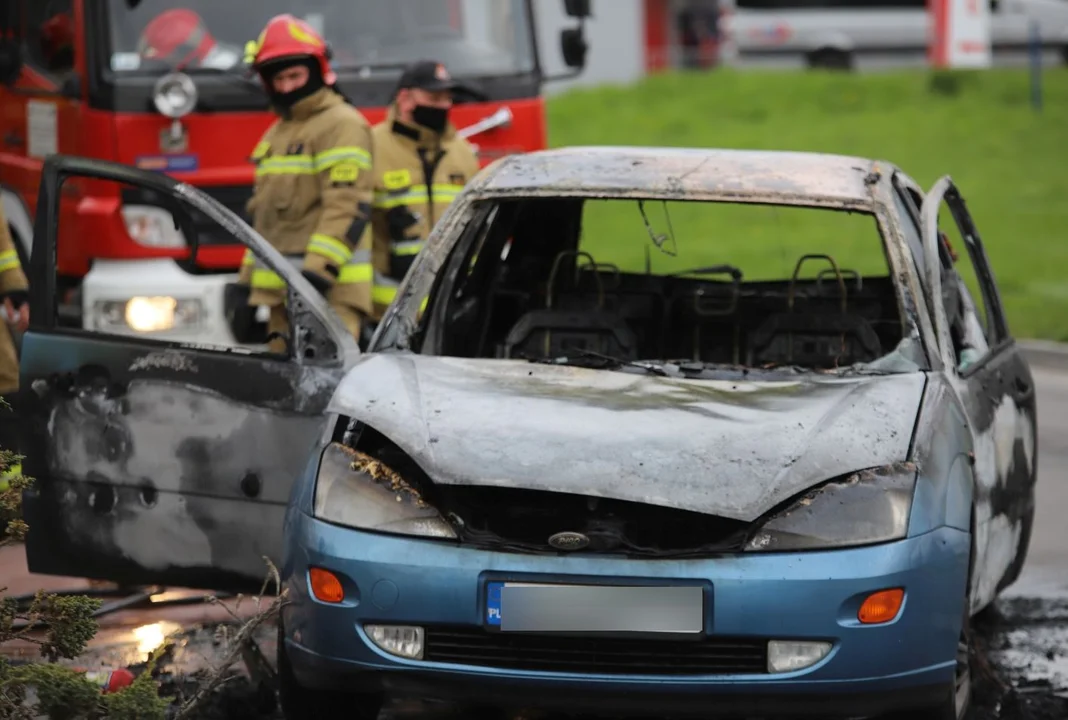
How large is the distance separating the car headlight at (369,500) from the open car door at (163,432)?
77cm

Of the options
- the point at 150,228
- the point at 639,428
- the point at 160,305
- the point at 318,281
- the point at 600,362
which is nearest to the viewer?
the point at 639,428

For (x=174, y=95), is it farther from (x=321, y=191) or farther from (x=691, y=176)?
(x=691, y=176)

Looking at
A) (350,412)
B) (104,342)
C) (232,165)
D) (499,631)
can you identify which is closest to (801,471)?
(499,631)

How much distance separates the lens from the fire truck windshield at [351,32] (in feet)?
30.8

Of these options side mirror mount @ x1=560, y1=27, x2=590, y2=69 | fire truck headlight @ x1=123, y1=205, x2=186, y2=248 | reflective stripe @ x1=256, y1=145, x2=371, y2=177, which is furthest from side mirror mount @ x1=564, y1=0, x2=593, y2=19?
reflective stripe @ x1=256, y1=145, x2=371, y2=177

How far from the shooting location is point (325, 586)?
4.71m

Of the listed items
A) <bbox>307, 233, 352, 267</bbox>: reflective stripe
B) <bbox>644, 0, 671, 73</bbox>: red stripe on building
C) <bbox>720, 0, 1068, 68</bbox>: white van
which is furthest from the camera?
<bbox>644, 0, 671, 73</bbox>: red stripe on building

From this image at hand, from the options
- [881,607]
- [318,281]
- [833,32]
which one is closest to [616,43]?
[833,32]

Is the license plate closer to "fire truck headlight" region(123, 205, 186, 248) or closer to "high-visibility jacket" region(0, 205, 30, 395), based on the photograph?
"high-visibility jacket" region(0, 205, 30, 395)

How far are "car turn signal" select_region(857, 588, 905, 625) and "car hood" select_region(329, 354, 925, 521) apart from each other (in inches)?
11.5

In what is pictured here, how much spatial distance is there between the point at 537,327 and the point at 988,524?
156cm

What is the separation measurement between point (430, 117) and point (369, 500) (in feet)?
13.4

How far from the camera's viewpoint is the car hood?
4.65m

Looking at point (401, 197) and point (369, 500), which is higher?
point (369, 500)
